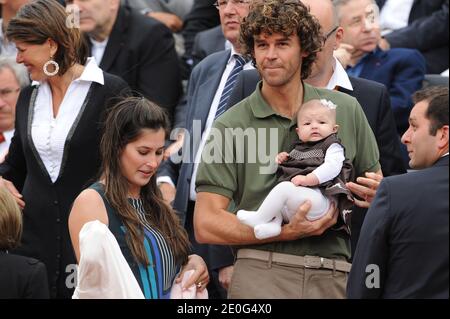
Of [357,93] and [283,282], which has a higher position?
[357,93]

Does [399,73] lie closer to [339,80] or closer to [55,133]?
[339,80]

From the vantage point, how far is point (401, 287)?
520cm

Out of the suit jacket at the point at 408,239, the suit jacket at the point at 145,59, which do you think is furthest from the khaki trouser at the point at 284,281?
the suit jacket at the point at 145,59

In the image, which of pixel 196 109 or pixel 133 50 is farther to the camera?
pixel 133 50

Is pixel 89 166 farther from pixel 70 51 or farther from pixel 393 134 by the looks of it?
pixel 393 134

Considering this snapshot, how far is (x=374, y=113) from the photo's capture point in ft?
22.0

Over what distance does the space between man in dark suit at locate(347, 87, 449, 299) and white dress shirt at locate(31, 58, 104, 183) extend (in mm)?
2417

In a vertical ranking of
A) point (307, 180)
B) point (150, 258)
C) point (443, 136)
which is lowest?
point (150, 258)

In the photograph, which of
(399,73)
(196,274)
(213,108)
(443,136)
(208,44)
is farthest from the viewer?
(208,44)

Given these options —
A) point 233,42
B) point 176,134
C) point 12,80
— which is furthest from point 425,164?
point 12,80

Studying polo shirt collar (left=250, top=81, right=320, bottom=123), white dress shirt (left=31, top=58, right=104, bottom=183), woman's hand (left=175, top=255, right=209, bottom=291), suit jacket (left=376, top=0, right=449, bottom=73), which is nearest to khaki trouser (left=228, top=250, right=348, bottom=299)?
woman's hand (left=175, top=255, right=209, bottom=291)

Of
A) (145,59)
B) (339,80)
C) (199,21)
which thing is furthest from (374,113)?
(199,21)

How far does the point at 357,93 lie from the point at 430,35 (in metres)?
2.78
